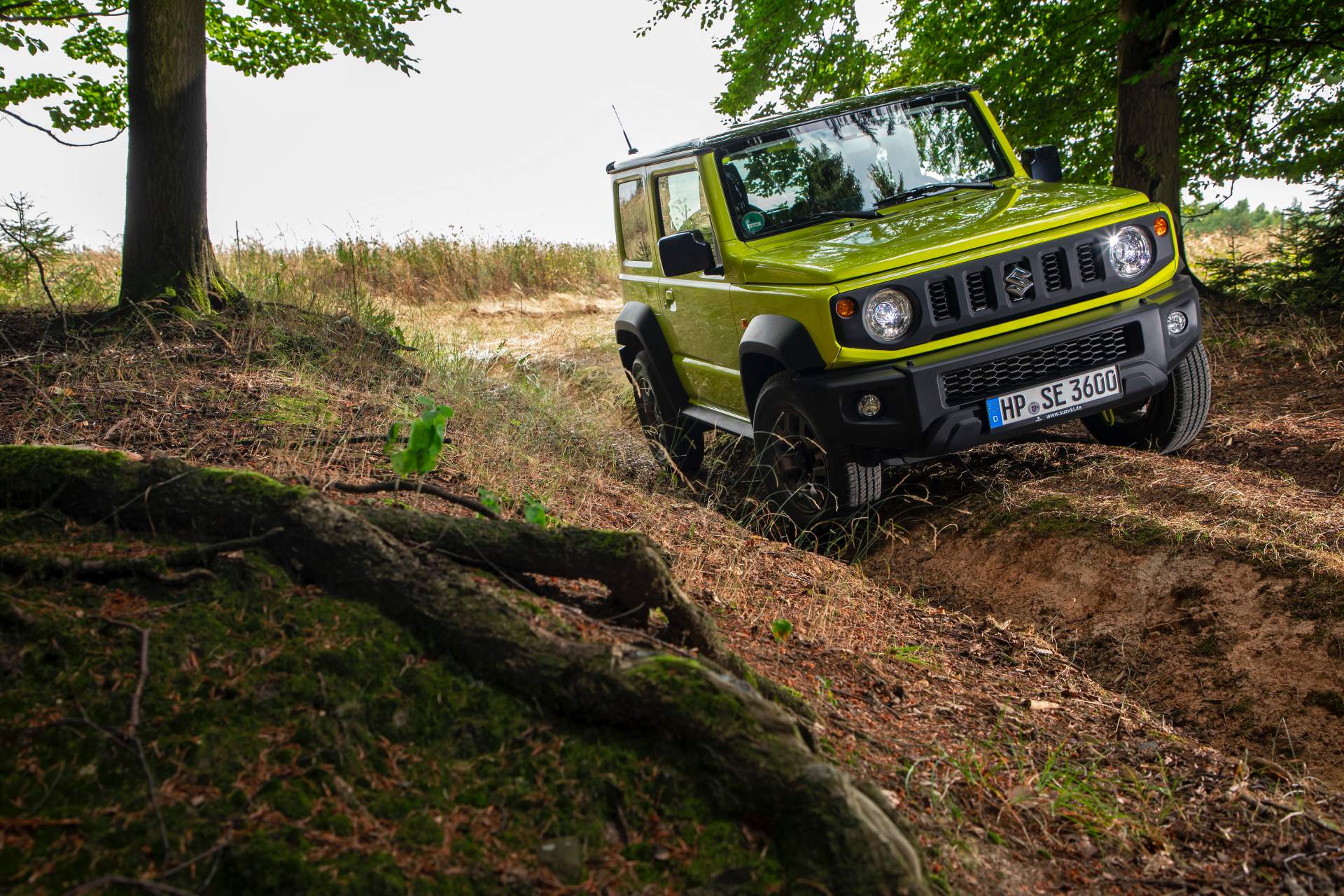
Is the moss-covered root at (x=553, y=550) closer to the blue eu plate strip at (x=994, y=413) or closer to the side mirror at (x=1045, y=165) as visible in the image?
the blue eu plate strip at (x=994, y=413)

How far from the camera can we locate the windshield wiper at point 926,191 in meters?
6.06

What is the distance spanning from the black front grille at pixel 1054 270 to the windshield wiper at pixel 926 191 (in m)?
1.10

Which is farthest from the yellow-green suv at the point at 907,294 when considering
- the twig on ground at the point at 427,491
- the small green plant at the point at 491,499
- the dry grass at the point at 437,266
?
the dry grass at the point at 437,266

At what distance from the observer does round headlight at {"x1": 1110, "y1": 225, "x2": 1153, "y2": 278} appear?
5.32 meters

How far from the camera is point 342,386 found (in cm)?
677

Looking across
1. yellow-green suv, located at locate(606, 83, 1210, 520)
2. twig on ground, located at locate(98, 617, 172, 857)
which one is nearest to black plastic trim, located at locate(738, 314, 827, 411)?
yellow-green suv, located at locate(606, 83, 1210, 520)

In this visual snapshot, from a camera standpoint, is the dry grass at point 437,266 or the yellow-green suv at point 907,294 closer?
the yellow-green suv at point 907,294

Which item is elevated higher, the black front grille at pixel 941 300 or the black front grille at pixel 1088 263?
the black front grille at pixel 1088 263

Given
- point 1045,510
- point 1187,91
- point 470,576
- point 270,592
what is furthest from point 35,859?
point 1187,91

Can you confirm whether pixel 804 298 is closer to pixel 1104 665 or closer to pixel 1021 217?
pixel 1021 217

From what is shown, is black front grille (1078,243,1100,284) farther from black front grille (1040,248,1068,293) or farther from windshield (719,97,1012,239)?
windshield (719,97,1012,239)

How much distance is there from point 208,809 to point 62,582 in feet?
3.20

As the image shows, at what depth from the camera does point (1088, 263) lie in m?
5.25

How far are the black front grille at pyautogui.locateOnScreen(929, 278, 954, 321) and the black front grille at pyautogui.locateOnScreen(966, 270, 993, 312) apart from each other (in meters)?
0.09
